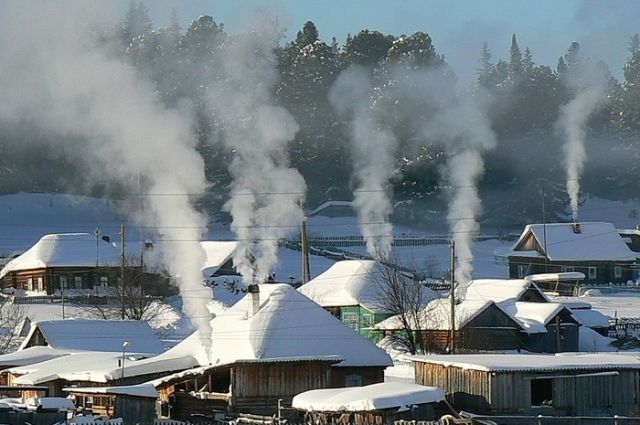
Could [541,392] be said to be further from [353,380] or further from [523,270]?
[523,270]

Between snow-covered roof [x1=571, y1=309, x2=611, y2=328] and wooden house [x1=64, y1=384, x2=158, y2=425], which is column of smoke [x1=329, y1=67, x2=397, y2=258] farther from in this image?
wooden house [x1=64, y1=384, x2=158, y2=425]

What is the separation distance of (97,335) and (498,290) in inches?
950

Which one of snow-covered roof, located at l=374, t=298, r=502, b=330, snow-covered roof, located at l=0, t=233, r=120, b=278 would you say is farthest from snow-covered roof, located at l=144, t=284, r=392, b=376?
snow-covered roof, located at l=0, t=233, r=120, b=278

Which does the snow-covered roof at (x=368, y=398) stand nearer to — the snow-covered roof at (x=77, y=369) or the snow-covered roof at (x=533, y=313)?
the snow-covered roof at (x=77, y=369)

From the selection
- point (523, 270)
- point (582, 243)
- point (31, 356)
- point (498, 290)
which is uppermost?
point (582, 243)

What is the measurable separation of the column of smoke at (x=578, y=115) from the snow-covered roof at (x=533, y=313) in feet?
167

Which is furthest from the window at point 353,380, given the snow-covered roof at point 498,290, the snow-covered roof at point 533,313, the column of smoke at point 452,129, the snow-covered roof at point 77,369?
the column of smoke at point 452,129

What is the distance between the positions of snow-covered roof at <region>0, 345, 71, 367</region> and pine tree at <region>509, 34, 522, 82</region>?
7904 cm

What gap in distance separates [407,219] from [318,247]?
13951 mm

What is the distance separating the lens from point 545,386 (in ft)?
127

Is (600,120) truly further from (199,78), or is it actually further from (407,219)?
(199,78)

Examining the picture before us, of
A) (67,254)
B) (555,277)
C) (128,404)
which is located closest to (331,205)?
(555,277)

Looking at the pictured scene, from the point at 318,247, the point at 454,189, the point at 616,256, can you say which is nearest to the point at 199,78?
the point at 318,247

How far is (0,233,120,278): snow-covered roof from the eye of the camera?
80062mm
